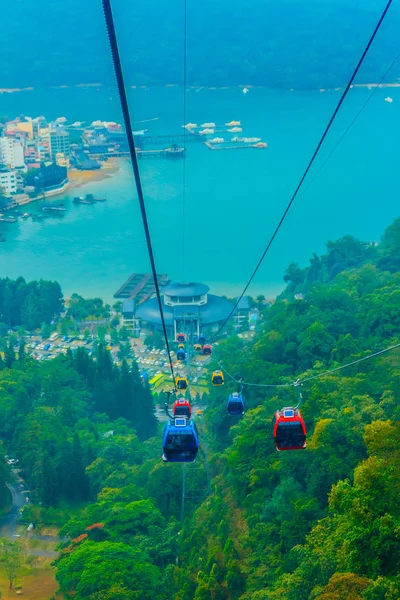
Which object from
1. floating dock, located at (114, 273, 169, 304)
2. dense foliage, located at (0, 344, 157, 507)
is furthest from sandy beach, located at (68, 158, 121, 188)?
dense foliage, located at (0, 344, 157, 507)

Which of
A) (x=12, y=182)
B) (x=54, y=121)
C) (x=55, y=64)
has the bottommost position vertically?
(x=12, y=182)

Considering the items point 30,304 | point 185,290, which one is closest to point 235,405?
point 185,290

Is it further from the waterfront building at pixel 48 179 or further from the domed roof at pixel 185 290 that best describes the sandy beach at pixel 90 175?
the domed roof at pixel 185 290

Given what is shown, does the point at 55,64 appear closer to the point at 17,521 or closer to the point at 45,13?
the point at 45,13

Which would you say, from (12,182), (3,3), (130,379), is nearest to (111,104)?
(3,3)

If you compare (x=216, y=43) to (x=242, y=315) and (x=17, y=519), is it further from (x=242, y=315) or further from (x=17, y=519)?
(x=17, y=519)

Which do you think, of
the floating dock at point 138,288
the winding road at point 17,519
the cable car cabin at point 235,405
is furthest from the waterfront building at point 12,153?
the cable car cabin at point 235,405
